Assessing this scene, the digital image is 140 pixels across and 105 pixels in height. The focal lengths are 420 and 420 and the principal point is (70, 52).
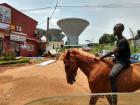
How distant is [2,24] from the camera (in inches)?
1775

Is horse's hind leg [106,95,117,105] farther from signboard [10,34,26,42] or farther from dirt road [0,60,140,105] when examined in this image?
signboard [10,34,26,42]

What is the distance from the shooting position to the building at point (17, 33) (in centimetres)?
4547

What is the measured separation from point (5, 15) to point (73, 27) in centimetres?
832

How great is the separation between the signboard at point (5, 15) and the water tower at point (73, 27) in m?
6.45

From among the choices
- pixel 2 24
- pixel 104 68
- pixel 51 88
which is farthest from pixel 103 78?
pixel 2 24

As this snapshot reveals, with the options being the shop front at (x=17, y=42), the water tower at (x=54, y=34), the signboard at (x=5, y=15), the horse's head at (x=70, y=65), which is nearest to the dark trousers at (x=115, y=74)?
the horse's head at (x=70, y=65)

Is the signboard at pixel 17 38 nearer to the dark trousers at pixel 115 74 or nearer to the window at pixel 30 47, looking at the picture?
the window at pixel 30 47

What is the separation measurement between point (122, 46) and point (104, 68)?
1.97 feet

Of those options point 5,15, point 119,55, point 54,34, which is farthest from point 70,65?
point 54,34

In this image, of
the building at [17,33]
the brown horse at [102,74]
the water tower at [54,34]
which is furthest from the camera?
the water tower at [54,34]

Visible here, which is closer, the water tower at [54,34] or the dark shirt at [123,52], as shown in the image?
the dark shirt at [123,52]

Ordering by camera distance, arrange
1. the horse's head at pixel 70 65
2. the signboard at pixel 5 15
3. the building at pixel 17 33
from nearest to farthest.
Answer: the horse's head at pixel 70 65 < the signboard at pixel 5 15 < the building at pixel 17 33

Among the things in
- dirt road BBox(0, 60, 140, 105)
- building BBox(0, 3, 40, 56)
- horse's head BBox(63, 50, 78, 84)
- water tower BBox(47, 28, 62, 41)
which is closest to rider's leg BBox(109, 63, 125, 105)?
horse's head BBox(63, 50, 78, 84)

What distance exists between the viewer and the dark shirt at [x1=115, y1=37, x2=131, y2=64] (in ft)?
28.4
